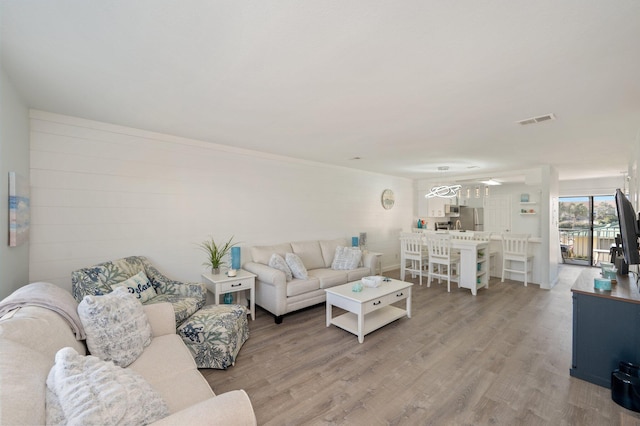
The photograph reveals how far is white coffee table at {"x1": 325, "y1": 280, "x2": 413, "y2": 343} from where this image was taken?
3097 mm

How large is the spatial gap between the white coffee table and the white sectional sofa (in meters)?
1.81

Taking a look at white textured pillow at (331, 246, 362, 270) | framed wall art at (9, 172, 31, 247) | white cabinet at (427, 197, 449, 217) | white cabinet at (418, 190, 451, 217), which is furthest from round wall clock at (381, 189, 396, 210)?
framed wall art at (9, 172, 31, 247)

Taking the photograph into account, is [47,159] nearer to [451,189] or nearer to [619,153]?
[451,189]

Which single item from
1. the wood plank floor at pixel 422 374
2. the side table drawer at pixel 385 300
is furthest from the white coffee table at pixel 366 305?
the wood plank floor at pixel 422 374

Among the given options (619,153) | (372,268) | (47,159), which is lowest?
(372,268)

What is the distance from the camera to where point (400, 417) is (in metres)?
1.94

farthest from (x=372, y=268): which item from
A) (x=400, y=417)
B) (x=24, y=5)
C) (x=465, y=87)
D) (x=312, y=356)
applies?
(x=24, y=5)

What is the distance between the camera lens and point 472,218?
868cm

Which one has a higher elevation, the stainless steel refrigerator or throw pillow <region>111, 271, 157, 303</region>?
the stainless steel refrigerator

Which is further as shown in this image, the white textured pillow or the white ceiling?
the white textured pillow

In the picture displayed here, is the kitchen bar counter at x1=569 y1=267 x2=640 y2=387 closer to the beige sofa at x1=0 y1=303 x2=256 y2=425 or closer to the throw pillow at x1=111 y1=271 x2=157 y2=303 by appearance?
the beige sofa at x1=0 y1=303 x2=256 y2=425

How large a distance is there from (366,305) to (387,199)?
421 cm

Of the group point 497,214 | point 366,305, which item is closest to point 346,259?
point 366,305

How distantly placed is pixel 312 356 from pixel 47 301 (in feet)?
7.14
